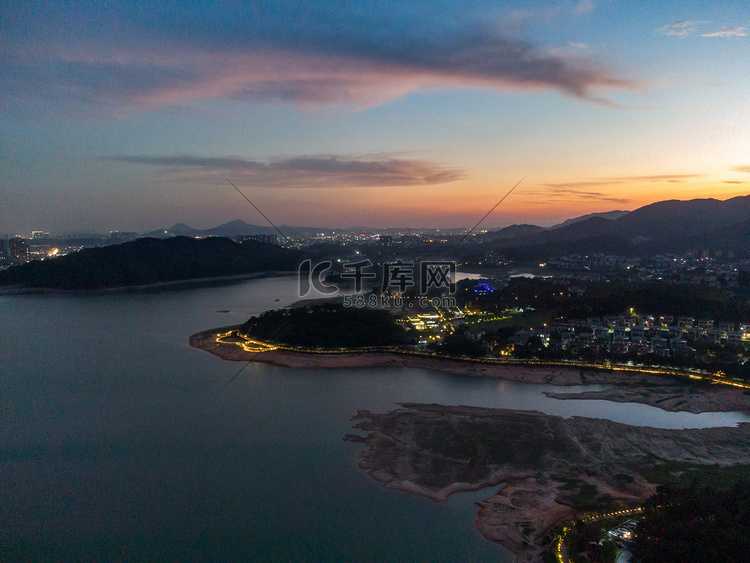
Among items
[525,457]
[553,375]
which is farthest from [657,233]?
[525,457]

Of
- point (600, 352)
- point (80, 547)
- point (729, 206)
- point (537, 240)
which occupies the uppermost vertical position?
point (729, 206)

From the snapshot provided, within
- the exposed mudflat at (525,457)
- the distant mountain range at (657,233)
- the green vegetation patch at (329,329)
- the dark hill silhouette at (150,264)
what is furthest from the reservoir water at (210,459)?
the distant mountain range at (657,233)

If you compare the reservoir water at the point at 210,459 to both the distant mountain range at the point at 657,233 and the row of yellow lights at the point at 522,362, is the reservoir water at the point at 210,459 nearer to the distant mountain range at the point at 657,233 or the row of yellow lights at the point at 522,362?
the row of yellow lights at the point at 522,362

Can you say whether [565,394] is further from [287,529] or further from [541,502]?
[287,529]

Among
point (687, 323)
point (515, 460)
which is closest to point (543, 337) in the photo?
point (687, 323)

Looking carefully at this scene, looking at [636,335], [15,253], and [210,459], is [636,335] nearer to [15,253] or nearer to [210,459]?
[210,459]
